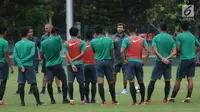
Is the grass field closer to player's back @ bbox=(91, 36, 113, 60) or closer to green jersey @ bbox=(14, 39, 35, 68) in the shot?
green jersey @ bbox=(14, 39, 35, 68)

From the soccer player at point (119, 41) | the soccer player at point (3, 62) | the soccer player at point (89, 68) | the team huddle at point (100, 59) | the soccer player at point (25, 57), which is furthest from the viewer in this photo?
the soccer player at point (119, 41)

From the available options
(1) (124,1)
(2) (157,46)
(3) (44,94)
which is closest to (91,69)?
(2) (157,46)

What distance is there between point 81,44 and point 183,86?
6.71 m

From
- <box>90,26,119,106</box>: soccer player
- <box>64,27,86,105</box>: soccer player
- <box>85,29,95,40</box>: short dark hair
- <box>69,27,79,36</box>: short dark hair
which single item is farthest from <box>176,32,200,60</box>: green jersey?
<box>69,27,79,36</box>: short dark hair

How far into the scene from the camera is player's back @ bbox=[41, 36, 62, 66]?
53.3 ft

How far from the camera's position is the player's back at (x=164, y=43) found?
15.6 m

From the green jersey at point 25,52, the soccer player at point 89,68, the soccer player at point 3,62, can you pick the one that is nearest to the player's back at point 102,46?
the soccer player at point 89,68

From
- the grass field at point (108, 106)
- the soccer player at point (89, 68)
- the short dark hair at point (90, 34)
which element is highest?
the short dark hair at point (90, 34)

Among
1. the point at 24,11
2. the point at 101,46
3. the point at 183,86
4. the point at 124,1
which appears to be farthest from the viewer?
the point at 124,1

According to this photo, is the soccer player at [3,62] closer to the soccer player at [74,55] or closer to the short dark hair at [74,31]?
the soccer player at [74,55]

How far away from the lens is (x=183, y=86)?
21.5 m

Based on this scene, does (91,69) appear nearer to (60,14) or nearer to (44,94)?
(44,94)

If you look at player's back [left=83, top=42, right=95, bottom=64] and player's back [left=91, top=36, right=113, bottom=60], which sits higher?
player's back [left=91, top=36, right=113, bottom=60]

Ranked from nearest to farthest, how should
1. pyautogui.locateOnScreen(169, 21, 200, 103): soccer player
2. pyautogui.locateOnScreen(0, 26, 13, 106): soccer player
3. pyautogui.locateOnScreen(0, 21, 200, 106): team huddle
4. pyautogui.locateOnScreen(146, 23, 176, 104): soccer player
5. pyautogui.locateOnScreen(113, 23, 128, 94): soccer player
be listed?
pyautogui.locateOnScreen(0, 21, 200, 106): team huddle, pyautogui.locateOnScreen(146, 23, 176, 104): soccer player, pyautogui.locateOnScreen(169, 21, 200, 103): soccer player, pyautogui.locateOnScreen(0, 26, 13, 106): soccer player, pyautogui.locateOnScreen(113, 23, 128, 94): soccer player
